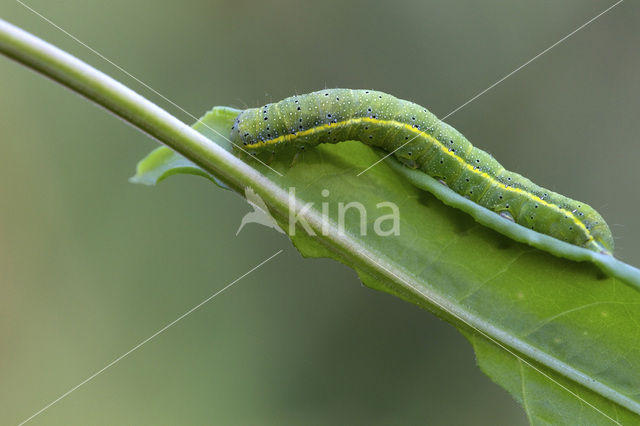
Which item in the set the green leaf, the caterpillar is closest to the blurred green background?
the caterpillar

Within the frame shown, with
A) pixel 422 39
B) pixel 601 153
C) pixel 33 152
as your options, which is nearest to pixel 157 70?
pixel 33 152

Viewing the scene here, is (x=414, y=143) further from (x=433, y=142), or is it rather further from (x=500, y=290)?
(x=500, y=290)

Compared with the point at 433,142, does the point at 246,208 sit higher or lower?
higher

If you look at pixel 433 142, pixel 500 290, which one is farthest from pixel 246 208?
pixel 500 290

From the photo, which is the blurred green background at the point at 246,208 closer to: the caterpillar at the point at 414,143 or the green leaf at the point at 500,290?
the caterpillar at the point at 414,143

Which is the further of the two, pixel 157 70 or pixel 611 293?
pixel 157 70

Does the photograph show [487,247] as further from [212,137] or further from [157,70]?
[157,70]
